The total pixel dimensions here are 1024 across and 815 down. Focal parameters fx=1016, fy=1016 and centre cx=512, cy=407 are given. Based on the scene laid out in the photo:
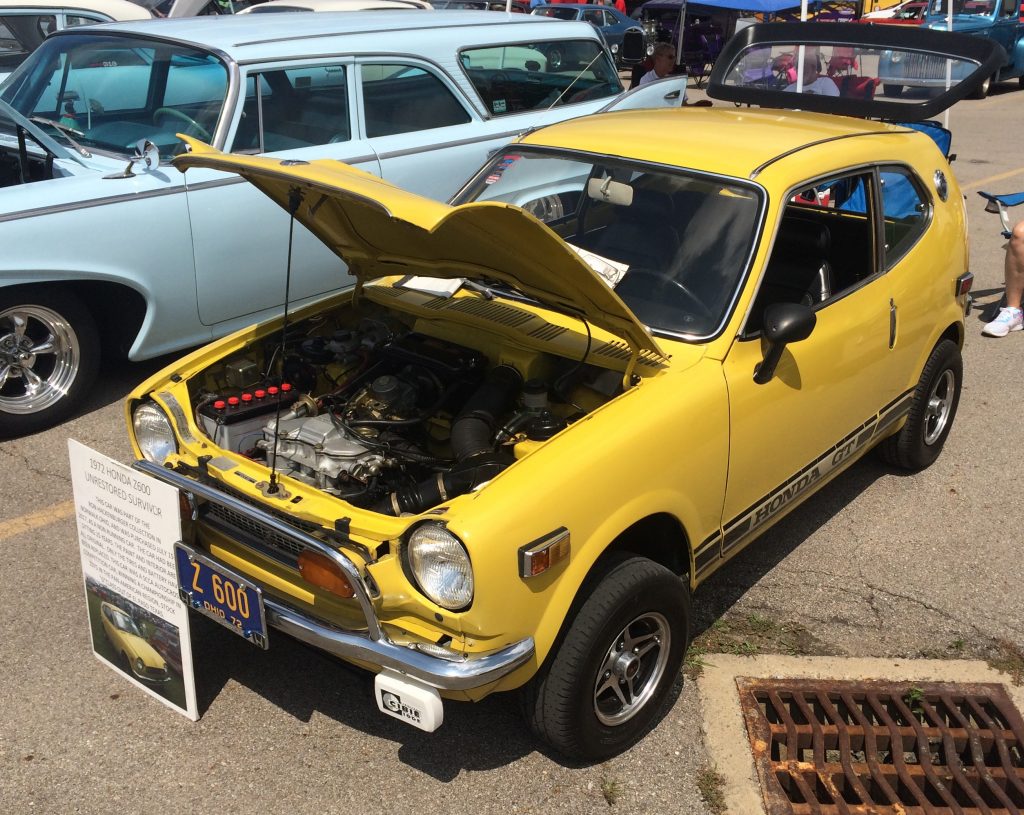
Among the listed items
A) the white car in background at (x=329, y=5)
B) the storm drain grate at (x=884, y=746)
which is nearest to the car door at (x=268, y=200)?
the storm drain grate at (x=884, y=746)

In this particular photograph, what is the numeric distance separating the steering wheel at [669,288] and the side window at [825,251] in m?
0.53

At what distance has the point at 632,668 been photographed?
3.10 m

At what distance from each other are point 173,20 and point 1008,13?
16.9m

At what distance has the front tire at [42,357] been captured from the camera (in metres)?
4.92

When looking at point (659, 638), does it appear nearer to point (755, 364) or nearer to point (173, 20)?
point (755, 364)

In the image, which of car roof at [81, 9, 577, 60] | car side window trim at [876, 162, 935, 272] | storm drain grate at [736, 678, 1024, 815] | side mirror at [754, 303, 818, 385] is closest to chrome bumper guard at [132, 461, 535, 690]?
storm drain grate at [736, 678, 1024, 815]

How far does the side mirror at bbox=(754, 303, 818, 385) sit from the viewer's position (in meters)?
3.28

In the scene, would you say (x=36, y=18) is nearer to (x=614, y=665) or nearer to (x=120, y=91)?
(x=120, y=91)

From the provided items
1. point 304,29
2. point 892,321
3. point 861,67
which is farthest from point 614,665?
point 304,29

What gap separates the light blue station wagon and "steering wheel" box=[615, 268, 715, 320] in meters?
2.55

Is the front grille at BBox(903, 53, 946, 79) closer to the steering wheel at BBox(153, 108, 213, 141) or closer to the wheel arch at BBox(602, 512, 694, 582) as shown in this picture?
the wheel arch at BBox(602, 512, 694, 582)

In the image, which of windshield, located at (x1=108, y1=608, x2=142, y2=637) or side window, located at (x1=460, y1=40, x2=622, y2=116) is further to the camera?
side window, located at (x1=460, y1=40, x2=622, y2=116)

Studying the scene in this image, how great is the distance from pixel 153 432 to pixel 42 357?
6.93 feet

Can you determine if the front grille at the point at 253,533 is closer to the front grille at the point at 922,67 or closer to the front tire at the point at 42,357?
the front tire at the point at 42,357
